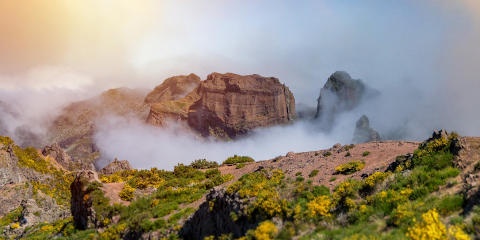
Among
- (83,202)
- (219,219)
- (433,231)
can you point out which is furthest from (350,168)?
(83,202)

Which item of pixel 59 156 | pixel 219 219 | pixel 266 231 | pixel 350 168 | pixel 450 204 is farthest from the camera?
pixel 59 156

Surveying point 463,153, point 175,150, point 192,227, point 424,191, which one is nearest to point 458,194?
point 424,191

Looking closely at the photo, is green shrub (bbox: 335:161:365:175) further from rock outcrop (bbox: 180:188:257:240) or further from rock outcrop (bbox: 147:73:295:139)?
rock outcrop (bbox: 147:73:295:139)

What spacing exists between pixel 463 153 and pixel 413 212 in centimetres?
639

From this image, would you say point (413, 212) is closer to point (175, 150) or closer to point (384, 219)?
point (384, 219)

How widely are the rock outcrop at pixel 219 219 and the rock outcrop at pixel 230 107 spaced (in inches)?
6083

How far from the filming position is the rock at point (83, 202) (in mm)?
23188

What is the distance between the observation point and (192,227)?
58.9ft

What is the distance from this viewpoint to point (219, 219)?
52.6 feet

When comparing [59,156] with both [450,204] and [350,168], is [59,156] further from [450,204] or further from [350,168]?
[450,204]

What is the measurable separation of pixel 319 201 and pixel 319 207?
712 millimetres

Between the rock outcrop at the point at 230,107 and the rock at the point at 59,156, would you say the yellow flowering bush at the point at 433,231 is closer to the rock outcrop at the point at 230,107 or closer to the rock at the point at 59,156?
the rock at the point at 59,156

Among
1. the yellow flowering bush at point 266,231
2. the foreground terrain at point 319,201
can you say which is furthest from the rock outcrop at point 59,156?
the yellow flowering bush at point 266,231

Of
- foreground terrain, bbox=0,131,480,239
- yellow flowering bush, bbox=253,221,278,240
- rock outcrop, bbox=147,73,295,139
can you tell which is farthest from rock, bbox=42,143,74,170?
rock outcrop, bbox=147,73,295,139
